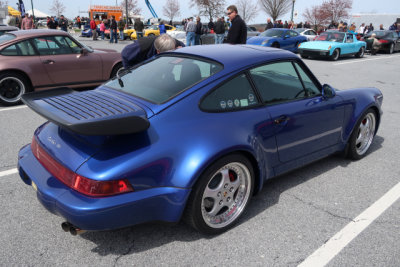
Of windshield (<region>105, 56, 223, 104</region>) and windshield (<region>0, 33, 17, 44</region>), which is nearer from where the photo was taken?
windshield (<region>105, 56, 223, 104</region>)

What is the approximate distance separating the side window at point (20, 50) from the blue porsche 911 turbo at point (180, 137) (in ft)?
13.8

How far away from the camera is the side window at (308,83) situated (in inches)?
139

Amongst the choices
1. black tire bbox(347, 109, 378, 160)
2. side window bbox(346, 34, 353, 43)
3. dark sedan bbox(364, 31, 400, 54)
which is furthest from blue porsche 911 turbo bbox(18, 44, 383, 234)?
dark sedan bbox(364, 31, 400, 54)

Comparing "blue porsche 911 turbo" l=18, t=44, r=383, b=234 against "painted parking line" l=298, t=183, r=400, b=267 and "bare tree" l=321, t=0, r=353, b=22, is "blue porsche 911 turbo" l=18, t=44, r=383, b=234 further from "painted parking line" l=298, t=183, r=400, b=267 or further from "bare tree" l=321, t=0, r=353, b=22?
"bare tree" l=321, t=0, r=353, b=22

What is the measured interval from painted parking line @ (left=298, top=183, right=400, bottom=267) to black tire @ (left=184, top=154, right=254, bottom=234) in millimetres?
680

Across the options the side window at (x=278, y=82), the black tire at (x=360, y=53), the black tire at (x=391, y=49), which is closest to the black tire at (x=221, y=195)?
the side window at (x=278, y=82)

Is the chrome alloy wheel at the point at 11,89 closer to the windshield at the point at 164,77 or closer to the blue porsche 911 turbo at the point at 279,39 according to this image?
the windshield at the point at 164,77

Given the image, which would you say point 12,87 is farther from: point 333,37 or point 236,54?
point 333,37

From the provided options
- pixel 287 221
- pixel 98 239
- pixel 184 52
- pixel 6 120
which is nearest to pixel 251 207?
pixel 287 221

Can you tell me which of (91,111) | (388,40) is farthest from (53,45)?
(388,40)

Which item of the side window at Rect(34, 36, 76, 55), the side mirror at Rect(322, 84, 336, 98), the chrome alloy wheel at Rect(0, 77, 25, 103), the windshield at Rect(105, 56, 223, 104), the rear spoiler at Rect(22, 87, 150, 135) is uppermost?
the windshield at Rect(105, 56, 223, 104)

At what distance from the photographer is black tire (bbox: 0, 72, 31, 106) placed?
6531 mm

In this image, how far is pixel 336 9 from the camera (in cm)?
5216

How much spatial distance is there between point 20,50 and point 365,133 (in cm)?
622
